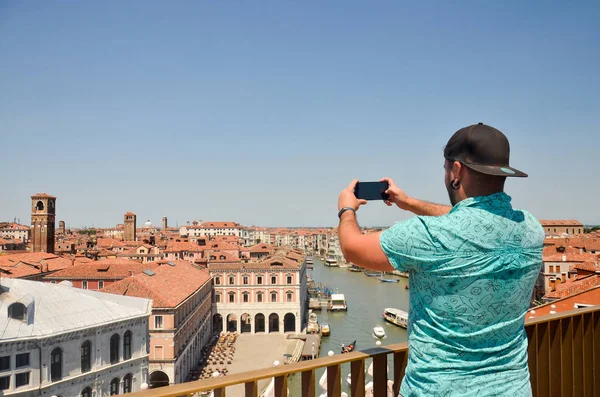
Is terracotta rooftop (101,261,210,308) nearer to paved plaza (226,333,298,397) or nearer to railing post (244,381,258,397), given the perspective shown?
paved plaza (226,333,298,397)

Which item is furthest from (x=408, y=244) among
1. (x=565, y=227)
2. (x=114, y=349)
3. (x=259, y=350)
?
(x=565, y=227)

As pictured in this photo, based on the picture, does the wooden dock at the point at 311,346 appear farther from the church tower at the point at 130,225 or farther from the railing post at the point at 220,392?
the church tower at the point at 130,225

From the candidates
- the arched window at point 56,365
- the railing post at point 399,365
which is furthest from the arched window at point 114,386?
the railing post at point 399,365

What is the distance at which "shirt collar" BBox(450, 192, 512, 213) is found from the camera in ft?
4.84

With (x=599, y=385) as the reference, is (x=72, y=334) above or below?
below

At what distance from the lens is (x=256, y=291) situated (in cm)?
3531

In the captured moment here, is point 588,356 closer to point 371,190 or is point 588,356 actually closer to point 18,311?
point 371,190

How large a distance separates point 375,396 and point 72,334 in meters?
15.0

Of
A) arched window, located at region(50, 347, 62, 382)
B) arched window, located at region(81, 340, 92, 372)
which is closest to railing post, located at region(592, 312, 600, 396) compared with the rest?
arched window, located at region(50, 347, 62, 382)

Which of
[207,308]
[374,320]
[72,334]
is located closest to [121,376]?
[72,334]

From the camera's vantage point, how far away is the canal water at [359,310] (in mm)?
31094

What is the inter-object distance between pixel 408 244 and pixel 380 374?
1060mm

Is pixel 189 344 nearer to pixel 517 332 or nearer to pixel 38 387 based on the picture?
pixel 38 387

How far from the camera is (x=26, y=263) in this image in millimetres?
35625
